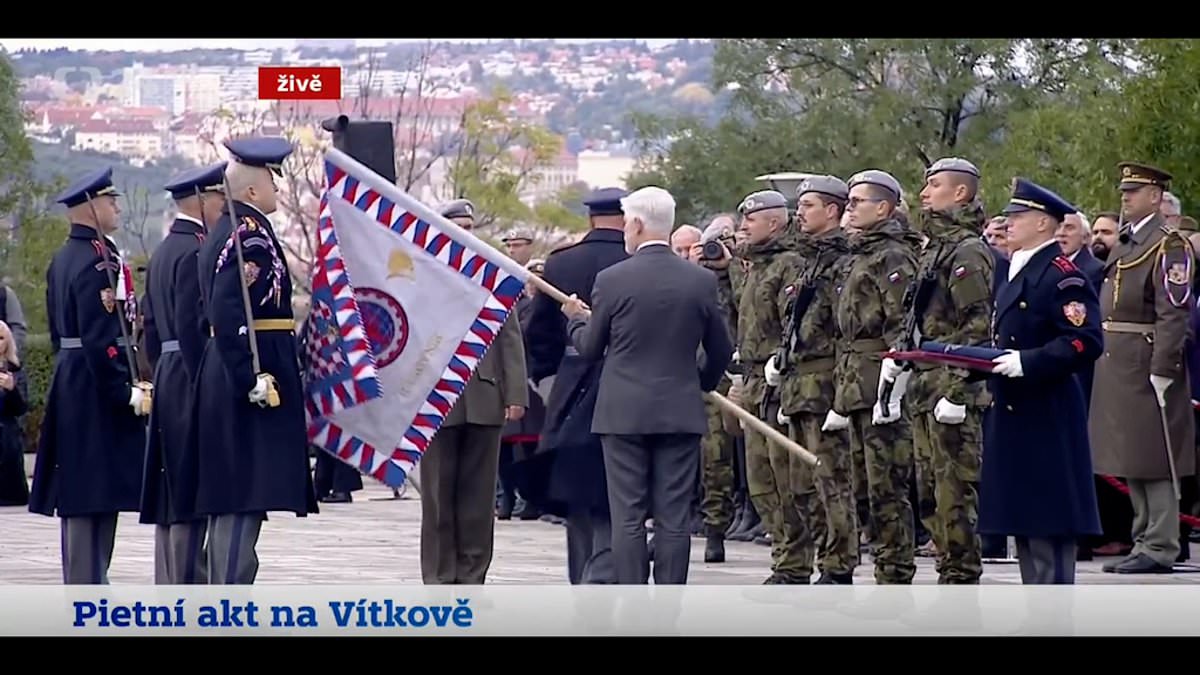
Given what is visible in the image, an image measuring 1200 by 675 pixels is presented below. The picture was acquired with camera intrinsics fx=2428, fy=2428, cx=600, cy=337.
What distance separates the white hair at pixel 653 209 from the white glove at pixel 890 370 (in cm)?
117

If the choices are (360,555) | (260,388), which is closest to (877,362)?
(260,388)

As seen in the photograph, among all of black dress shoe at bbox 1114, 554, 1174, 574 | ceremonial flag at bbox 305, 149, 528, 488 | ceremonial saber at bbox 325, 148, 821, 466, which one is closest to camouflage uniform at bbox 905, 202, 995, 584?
ceremonial saber at bbox 325, 148, 821, 466

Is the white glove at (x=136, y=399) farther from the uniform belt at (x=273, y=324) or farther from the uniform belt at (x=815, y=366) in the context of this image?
the uniform belt at (x=815, y=366)

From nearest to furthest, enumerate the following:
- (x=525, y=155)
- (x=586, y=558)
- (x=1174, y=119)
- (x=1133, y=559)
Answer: (x=586, y=558) → (x=1133, y=559) → (x=1174, y=119) → (x=525, y=155)

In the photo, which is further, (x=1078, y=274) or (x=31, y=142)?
(x=31, y=142)

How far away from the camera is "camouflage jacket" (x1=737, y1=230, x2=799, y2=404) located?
42.1 ft

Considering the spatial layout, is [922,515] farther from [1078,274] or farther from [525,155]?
[525,155]

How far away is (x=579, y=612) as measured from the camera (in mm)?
10859

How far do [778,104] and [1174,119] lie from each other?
61.8 feet

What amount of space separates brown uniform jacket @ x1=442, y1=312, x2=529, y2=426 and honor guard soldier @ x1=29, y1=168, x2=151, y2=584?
149 centimetres

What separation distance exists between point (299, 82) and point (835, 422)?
325cm

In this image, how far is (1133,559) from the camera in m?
13.5

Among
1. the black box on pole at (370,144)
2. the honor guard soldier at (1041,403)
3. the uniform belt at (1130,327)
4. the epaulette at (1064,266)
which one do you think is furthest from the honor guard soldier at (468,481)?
the uniform belt at (1130,327)

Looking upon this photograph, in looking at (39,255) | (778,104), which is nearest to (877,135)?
(778,104)
